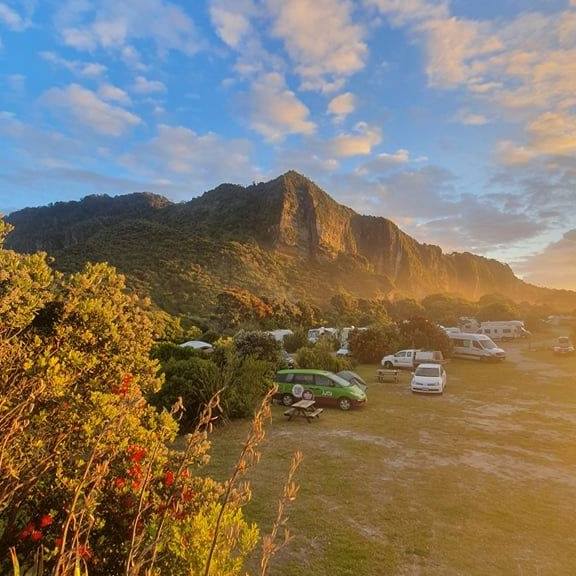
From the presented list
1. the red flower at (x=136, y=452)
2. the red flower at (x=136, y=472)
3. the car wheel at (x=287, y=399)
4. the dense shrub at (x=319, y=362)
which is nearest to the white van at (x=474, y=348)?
the dense shrub at (x=319, y=362)

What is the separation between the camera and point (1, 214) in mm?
5496

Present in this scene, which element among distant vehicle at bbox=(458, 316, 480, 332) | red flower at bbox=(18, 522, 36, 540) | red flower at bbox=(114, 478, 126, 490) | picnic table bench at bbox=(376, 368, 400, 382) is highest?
red flower at bbox=(114, 478, 126, 490)

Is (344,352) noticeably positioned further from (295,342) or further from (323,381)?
(323,381)

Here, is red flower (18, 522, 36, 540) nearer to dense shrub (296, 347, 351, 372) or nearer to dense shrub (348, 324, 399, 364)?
dense shrub (296, 347, 351, 372)

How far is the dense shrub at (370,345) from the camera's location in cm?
3356

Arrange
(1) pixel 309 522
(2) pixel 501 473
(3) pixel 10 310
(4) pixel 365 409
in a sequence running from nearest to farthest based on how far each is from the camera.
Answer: (3) pixel 10 310, (1) pixel 309 522, (2) pixel 501 473, (4) pixel 365 409

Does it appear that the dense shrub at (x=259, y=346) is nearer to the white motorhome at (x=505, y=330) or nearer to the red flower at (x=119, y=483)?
the red flower at (x=119, y=483)

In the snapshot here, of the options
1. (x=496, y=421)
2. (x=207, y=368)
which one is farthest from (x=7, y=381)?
(x=496, y=421)

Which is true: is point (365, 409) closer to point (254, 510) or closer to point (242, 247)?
point (254, 510)

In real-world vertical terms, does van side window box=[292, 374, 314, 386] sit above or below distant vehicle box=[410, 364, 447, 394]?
above

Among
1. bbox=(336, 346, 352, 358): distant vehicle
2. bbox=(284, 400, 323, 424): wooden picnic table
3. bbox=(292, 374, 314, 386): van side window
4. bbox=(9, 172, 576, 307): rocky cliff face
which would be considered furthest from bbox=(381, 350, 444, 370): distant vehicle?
bbox=(9, 172, 576, 307): rocky cliff face

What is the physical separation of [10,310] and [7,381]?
2.99 ft

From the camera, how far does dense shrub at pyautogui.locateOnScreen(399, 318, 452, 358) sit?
1371 inches

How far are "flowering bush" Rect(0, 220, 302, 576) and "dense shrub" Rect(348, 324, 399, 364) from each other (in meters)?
28.8
